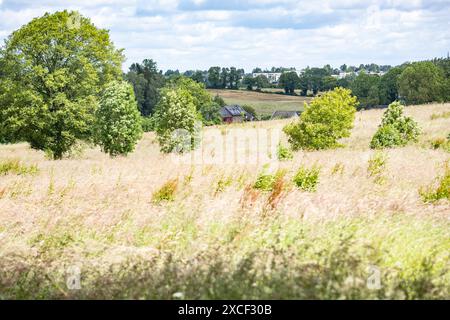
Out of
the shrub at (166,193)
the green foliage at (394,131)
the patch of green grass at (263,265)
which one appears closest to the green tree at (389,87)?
the green foliage at (394,131)

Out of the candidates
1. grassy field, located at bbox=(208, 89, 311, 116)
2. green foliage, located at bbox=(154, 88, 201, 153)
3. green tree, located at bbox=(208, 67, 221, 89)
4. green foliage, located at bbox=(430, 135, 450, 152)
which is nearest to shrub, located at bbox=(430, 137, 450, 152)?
green foliage, located at bbox=(430, 135, 450, 152)

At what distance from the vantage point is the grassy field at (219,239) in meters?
5.13

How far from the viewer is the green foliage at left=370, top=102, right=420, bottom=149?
24.6 meters

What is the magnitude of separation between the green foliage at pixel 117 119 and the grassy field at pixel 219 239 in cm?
1835

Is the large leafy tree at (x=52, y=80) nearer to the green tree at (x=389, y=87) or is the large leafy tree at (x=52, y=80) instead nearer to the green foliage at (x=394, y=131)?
the green foliage at (x=394, y=131)

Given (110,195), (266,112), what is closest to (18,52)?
(110,195)

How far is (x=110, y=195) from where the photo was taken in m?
9.15

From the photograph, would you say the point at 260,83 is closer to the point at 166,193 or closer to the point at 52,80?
the point at 52,80

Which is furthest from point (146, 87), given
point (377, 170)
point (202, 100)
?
point (377, 170)

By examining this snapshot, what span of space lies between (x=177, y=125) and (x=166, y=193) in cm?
2409

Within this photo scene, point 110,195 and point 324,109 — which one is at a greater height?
point 324,109

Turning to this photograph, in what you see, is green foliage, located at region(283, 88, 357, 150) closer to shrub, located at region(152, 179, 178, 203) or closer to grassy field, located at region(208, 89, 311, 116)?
shrub, located at region(152, 179, 178, 203)
